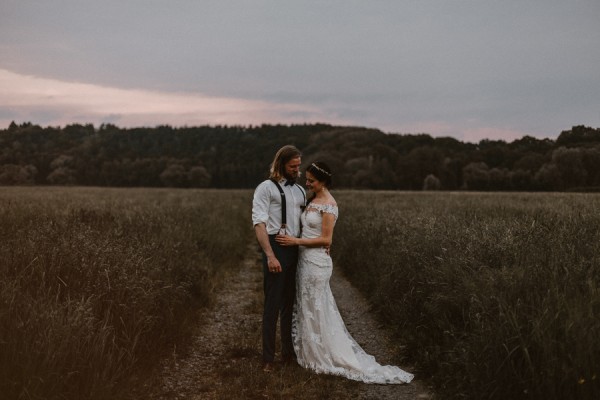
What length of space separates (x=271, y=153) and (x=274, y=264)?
11068cm

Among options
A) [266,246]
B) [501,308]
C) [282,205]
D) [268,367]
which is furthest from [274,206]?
[501,308]

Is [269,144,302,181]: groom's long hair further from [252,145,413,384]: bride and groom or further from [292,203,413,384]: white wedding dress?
[292,203,413,384]: white wedding dress

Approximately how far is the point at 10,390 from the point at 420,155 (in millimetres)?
79889

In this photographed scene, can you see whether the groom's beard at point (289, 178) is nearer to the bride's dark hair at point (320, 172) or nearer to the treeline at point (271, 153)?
the bride's dark hair at point (320, 172)

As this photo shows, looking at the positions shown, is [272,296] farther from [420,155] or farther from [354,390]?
[420,155]

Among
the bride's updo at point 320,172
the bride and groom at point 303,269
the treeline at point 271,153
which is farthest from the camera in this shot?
the treeline at point 271,153

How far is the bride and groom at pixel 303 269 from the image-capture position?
16.9 ft

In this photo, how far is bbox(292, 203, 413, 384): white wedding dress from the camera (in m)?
5.26

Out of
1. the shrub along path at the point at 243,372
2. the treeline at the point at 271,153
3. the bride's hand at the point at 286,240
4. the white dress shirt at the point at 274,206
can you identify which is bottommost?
the shrub along path at the point at 243,372

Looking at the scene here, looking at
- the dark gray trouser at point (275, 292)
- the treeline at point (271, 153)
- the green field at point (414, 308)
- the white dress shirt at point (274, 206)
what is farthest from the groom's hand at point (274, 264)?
the treeline at point (271, 153)

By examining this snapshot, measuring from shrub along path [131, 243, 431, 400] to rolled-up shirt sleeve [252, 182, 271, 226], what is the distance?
1.80m

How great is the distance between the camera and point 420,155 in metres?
78.8

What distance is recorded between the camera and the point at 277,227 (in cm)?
525

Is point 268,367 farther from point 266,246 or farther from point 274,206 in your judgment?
point 274,206
